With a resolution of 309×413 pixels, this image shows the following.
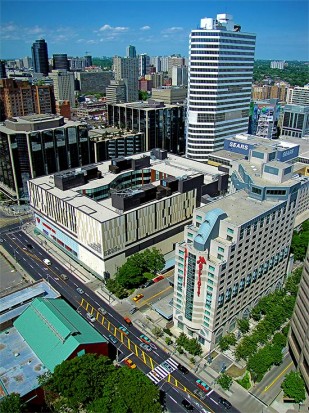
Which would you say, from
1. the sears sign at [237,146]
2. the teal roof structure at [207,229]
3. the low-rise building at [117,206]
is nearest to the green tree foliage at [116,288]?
the low-rise building at [117,206]

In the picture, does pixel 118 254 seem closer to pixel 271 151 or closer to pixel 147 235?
pixel 147 235

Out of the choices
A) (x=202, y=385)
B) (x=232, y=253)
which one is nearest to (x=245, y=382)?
(x=202, y=385)

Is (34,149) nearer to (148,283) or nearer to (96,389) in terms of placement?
(148,283)

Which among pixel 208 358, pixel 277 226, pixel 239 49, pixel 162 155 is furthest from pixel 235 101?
pixel 208 358

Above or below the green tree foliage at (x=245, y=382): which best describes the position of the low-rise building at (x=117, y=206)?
above

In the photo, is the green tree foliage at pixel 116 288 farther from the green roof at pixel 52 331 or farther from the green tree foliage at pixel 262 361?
the green tree foliage at pixel 262 361

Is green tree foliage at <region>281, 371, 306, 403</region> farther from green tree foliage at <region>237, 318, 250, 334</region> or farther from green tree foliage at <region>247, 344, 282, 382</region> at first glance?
green tree foliage at <region>237, 318, 250, 334</region>
